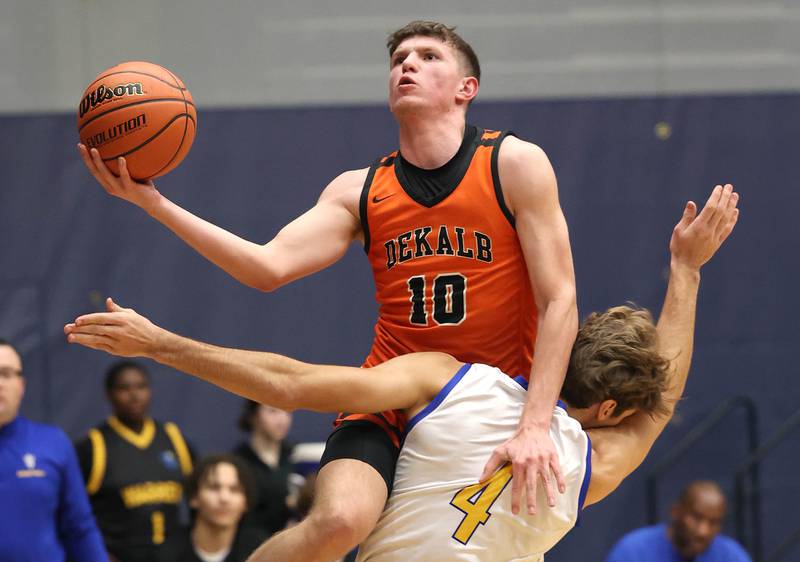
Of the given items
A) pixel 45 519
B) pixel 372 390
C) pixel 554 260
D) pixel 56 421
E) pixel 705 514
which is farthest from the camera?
pixel 56 421

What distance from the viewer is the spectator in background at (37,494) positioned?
617cm

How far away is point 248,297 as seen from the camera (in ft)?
30.1

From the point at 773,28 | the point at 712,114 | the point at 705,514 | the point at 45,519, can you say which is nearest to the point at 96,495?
the point at 45,519

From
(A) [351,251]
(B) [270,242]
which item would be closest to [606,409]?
(B) [270,242]

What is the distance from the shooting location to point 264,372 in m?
4.04

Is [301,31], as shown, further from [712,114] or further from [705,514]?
[705,514]

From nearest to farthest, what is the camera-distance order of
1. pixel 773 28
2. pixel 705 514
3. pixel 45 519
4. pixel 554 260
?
pixel 554 260, pixel 45 519, pixel 705 514, pixel 773 28

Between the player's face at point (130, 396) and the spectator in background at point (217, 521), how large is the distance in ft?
2.80

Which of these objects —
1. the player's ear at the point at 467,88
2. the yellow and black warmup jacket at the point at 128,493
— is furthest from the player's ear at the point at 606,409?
the yellow and black warmup jacket at the point at 128,493

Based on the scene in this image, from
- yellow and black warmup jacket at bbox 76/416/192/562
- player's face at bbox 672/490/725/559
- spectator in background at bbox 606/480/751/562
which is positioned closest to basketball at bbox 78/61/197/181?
yellow and black warmup jacket at bbox 76/416/192/562

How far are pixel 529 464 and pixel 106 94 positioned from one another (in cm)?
186

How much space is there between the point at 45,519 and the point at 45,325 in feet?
9.71

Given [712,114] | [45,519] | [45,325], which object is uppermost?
[712,114]

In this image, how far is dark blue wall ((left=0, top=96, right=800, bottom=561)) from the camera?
356 inches
